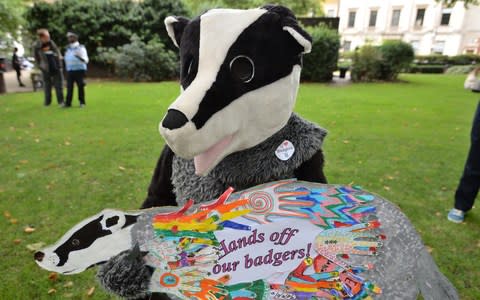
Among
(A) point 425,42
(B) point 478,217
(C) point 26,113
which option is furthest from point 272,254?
(A) point 425,42

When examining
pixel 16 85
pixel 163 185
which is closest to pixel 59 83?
pixel 16 85

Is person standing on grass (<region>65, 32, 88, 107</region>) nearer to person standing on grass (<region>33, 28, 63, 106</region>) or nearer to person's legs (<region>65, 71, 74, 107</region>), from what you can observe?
person's legs (<region>65, 71, 74, 107</region>)

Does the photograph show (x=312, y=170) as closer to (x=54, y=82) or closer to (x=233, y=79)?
(x=233, y=79)

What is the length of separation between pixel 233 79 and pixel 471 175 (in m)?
3.37

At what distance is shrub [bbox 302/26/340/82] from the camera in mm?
16344

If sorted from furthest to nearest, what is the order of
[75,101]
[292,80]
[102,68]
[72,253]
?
1. [102,68]
2. [75,101]
3. [292,80]
4. [72,253]

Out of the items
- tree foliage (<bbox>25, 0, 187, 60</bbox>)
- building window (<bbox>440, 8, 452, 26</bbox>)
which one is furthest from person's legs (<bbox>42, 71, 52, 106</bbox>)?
building window (<bbox>440, 8, 452, 26</bbox>)

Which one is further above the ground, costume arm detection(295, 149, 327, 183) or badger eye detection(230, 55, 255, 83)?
badger eye detection(230, 55, 255, 83)

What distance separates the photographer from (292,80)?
139 cm

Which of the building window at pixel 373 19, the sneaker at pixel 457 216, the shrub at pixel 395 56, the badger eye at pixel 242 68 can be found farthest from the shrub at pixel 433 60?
the badger eye at pixel 242 68

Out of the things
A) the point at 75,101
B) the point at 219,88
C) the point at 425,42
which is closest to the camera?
the point at 219,88

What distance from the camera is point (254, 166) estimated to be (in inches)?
56.3

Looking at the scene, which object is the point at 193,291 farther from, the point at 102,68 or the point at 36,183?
the point at 102,68

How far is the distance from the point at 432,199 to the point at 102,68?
17405 mm
